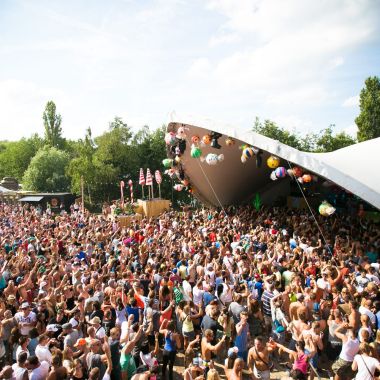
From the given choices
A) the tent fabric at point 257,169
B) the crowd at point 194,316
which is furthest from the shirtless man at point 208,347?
the tent fabric at point 257,169

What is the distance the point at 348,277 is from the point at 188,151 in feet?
32.1

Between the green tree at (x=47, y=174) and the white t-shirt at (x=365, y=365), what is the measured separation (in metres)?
44.0

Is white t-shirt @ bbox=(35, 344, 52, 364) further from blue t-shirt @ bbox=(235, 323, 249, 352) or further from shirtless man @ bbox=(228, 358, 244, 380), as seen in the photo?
blue t-shirt @ bbox=(235, 323, 249, 352)

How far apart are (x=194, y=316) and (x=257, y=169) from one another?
11770 mm

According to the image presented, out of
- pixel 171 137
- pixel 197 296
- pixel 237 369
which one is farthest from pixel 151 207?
pixel 237 369

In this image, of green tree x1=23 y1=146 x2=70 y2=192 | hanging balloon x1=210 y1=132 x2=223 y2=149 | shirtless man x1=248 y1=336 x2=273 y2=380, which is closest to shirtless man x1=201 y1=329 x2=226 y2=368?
shirtless man x1=248 y1=336 x2=273 y2=380

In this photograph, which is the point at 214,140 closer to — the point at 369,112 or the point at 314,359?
the point at 314,359

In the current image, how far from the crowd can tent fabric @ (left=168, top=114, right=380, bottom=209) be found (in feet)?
6.53

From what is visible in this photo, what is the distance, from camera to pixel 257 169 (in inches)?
670

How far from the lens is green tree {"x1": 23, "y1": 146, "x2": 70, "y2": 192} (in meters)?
44.0

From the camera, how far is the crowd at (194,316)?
15.6 ft

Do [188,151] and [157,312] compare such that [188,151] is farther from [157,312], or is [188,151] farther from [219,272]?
[157,312]

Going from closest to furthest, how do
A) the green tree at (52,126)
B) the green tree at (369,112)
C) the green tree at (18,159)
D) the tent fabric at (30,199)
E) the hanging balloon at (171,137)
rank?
the hanging balloon at (171,137) < the tent fabric at (30,199) < the green tree at (369,112) < the green tree at (52,126) < the green tree at (18,159)

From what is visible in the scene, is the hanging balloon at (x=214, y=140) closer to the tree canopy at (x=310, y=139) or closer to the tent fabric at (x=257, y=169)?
the tent fabric at (x=257, y=169)
